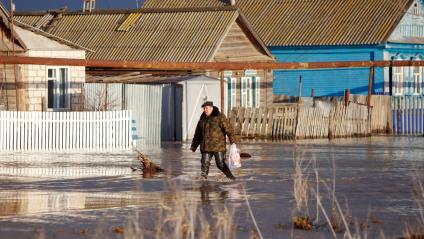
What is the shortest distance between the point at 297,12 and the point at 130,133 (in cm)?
2714

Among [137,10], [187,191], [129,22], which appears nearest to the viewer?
[187,191]

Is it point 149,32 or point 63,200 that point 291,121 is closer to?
point 149,32

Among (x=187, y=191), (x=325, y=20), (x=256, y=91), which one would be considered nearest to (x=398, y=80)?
(x=325, y=20)

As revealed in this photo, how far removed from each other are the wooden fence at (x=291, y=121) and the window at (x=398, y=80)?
604 inches

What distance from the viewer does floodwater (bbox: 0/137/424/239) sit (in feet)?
48.2

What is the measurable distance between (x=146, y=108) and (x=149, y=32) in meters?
10.8

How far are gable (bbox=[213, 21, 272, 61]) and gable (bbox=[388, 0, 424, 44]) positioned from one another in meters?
9.78

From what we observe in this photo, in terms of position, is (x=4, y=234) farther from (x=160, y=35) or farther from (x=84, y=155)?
(x=160, y=35)

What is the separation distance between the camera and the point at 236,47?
46.8m

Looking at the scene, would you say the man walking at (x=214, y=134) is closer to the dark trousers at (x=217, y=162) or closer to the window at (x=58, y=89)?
the dark trousers at (x=217, y=162)

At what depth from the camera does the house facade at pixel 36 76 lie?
3703cm

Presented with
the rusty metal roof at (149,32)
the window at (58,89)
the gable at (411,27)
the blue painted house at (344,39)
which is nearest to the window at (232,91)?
the rusty metal roof at (149,32)

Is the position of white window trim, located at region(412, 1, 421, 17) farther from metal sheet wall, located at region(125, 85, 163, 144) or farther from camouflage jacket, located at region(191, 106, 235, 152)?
camouflage jacket, located at region(191, 106, 235, 152)

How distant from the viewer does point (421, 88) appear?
58938 mm
